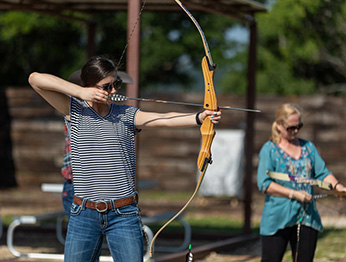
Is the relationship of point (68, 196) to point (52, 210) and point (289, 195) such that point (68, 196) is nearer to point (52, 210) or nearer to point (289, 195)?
point (289, 195)

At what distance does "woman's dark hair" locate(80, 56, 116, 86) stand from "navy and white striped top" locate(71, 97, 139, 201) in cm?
12

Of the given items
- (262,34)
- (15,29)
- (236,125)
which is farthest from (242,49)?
(236,125)

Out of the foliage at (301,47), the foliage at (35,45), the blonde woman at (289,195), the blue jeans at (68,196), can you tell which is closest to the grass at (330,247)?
the blonde woman at (289,195)

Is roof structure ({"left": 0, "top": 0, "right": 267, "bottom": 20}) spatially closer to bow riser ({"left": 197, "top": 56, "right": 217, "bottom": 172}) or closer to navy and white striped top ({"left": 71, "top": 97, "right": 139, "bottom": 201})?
bow riser ({"left": 197, "top": 56, "right": 217, "bottom": 172})

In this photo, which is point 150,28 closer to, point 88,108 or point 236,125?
point 236,125

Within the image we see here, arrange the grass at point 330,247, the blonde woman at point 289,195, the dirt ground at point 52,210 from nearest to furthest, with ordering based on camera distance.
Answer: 1. the blonde woman at point 289,195
2. the grass at point 330,247
3. the dirt ground at point 52,210

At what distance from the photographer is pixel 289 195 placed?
13.8 ft

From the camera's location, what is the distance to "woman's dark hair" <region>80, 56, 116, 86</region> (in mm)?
3322

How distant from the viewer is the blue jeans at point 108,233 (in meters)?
3.21

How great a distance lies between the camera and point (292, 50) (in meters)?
16.7

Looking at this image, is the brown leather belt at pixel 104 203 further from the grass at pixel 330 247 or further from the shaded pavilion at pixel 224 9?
the shaded pavilion at pixel 224 9

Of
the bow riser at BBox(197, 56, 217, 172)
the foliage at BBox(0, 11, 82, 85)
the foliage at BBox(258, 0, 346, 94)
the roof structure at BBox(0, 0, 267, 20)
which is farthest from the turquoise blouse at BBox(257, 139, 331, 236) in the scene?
the foliage at BBox(0, 11, 82, 85)

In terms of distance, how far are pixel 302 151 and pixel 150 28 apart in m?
12.7

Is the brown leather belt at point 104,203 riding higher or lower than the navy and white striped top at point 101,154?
lower
